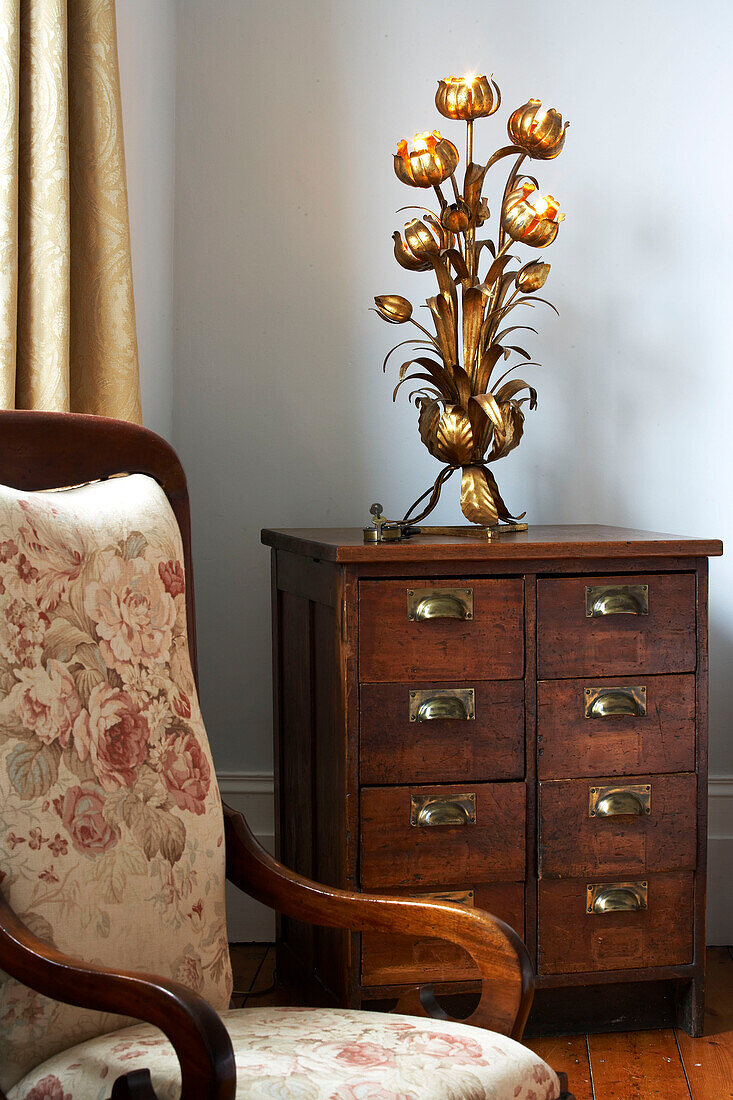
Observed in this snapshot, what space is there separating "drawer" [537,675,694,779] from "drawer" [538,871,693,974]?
0.64 ft

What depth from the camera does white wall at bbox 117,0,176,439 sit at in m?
1.88

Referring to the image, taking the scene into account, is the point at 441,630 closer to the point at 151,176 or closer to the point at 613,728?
the point at 613,728

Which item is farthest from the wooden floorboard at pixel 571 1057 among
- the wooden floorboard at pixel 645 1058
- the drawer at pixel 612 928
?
the drawer at pixel 612 928

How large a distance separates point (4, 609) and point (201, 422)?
48.0 inches

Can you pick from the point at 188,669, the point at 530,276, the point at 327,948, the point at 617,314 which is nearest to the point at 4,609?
the point at 188,669

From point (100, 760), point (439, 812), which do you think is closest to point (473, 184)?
point (439, 812)

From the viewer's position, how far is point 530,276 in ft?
6.06

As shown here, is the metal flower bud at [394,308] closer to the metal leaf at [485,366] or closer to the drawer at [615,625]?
the metal leaf at [485,366]

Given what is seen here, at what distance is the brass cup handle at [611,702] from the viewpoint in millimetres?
1681

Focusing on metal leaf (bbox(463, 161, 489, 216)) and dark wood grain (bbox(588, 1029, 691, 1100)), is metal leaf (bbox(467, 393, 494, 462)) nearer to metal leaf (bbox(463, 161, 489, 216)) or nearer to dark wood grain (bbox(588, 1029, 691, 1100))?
metal leaf (bbox(463, 161, 489, 216))

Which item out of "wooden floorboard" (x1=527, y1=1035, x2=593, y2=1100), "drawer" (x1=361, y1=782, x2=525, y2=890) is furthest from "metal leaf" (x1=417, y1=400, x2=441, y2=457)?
"wooden floorboard" (x1=527, y1=1035, x2=593, y2=1100)

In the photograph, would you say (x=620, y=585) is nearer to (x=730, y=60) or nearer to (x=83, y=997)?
(x=83, y=997)

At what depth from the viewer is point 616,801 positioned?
1688 mm

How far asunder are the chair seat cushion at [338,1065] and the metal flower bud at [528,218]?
135 cm
